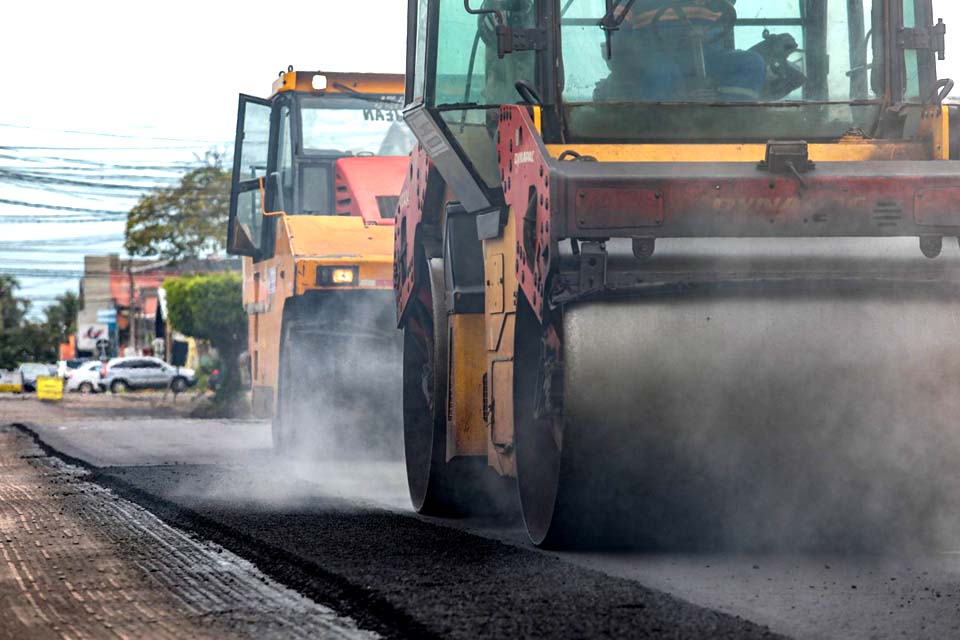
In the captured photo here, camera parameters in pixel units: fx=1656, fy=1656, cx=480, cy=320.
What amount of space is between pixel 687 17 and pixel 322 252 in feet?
21.9

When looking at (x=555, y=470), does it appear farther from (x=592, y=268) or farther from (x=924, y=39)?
(x=924, y=39)

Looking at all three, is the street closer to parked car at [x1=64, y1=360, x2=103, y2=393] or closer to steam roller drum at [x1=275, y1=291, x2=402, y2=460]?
steam roller drum at [x1=275, y1=291, x2=402, y2=460]

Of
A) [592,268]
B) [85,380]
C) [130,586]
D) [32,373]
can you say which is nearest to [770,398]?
[592,268]

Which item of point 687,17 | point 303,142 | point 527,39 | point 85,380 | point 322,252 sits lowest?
point 85,380

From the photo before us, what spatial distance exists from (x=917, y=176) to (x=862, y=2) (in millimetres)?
1811

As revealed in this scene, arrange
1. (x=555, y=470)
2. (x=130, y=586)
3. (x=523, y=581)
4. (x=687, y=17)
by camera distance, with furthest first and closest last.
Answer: (x=687, y=17) < (x=555, y=470) < (x=130, y=586) < (x=523, y=581)

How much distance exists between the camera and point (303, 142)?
50.4ft

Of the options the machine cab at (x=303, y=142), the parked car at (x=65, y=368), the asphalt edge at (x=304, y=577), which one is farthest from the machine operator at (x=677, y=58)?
the parked car at (x=65, y=368)

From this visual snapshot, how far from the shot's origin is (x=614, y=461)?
6.54 m

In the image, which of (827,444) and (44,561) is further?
(44,561)

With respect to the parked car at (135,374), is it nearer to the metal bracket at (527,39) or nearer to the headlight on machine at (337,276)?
the headlight on machine at (337,276)

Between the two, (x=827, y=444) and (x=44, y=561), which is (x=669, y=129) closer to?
(x=827, y=444)

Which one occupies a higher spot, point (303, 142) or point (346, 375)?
point (303, 142)

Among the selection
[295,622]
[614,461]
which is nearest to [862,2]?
[614,461]
